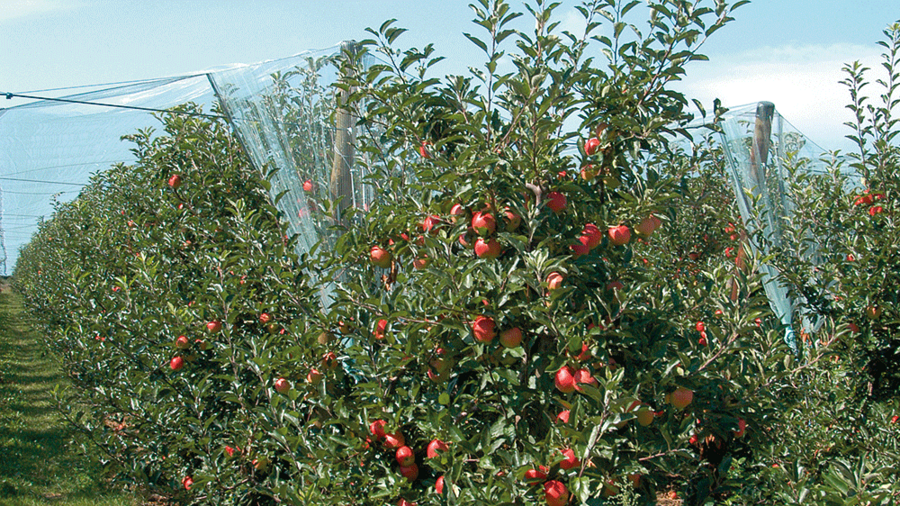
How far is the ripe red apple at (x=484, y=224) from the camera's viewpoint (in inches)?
69.9

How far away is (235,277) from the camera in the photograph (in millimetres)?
2631

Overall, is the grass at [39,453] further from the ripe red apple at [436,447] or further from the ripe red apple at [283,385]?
the ripe red apple at [436,447]

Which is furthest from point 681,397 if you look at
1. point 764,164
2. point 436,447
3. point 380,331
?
point 764,164

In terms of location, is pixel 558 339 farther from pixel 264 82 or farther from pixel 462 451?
pixel 264 82

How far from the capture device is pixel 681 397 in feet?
5.91

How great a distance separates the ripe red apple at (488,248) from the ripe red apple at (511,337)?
211mm

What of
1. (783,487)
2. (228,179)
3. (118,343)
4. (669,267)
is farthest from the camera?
(669,267)

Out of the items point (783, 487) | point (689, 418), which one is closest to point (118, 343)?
point (689, 418)

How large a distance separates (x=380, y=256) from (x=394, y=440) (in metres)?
0.60

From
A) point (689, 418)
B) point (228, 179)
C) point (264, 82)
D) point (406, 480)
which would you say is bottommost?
point (406, 480)

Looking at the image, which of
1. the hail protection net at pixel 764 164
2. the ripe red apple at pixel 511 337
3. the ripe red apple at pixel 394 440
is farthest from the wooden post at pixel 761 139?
the ripe red apple at pixel 394 440

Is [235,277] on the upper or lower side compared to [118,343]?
upper

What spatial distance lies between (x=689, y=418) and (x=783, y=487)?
52 cm

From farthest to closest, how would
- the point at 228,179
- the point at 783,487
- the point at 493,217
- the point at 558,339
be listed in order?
the point at 228,179, the point at 783,487, the point at 493,217, the point at 558,339
